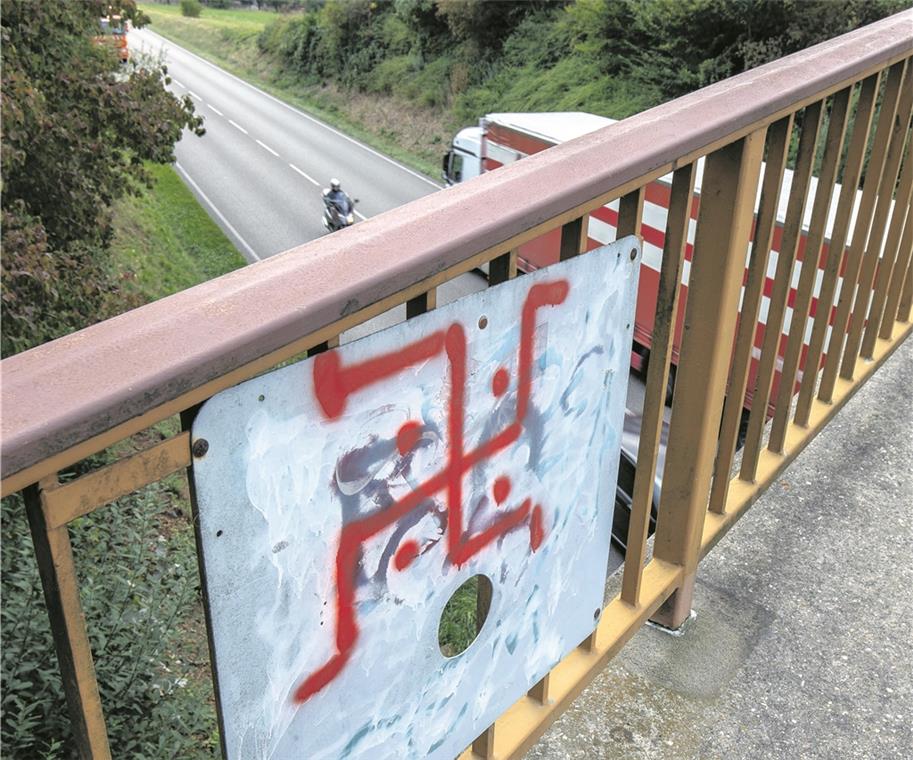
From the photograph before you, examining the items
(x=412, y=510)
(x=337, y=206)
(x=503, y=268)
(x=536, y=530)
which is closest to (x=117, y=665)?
(x=536, y=530)

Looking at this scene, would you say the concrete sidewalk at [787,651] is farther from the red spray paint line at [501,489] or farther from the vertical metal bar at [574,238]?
the vertical metal bar at [574,238]

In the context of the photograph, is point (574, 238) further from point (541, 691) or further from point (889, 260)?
point (889, 260)

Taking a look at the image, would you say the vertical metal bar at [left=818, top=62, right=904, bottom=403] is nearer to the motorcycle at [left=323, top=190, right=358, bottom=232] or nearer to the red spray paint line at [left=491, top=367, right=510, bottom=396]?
the red spray paint line at [left=491, top=367, right=510, bottom=396]

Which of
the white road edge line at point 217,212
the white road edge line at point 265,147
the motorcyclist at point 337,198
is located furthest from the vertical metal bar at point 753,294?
the white road edge line at point 265,147

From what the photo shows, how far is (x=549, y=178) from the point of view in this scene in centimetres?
117

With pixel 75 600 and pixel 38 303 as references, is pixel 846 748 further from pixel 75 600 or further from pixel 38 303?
pixel 38 303

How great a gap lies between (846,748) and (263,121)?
112 feet

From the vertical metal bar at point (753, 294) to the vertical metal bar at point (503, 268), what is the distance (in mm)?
743

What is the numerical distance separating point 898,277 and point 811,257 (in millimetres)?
903

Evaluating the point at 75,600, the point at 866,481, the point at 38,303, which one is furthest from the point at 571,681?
Answer: the point at 38,303

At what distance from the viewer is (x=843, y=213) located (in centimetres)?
214

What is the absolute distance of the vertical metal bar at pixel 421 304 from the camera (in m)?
1.05

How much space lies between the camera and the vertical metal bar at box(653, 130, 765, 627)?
160cm

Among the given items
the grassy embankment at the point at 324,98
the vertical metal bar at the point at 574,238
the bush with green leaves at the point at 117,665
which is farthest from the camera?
the grassy embankment at the point at 324,98
